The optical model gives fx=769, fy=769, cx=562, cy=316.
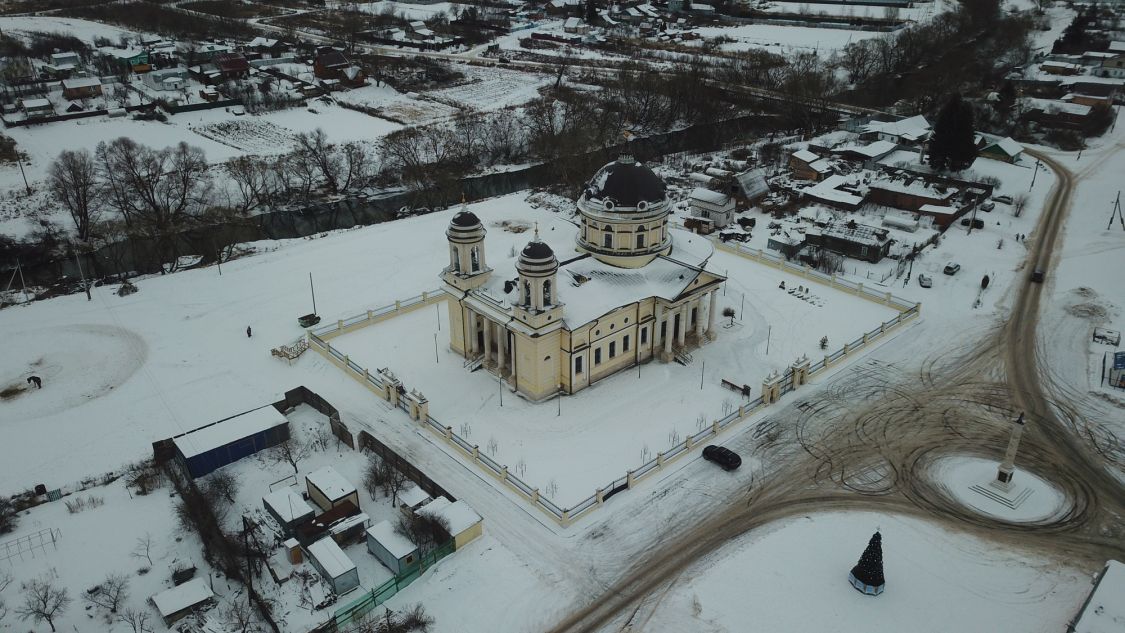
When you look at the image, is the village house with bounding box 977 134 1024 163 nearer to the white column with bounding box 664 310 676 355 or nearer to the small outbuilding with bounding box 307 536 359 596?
the white column with bounding box 664 310 676 355

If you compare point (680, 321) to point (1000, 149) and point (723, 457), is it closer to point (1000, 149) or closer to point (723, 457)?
point (723, 457)

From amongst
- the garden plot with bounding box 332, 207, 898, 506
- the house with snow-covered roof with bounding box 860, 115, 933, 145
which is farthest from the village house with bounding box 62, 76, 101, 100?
the house with snow-covered roof with bounding box 860, 115, 933, 145

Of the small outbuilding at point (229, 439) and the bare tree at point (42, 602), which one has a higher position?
the small outbuilding at point (229, 439)

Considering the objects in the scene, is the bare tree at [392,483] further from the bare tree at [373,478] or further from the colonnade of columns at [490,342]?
the colonnade of columns at [490,342]

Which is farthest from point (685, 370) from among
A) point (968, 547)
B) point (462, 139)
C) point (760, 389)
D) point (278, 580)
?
point (462, 139)

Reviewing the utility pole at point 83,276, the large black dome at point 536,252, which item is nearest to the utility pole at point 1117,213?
the large black dome at point 536,252

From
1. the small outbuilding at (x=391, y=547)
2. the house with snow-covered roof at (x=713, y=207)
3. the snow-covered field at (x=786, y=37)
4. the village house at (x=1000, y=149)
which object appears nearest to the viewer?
the small outbuilding at (x=391, y=547)
